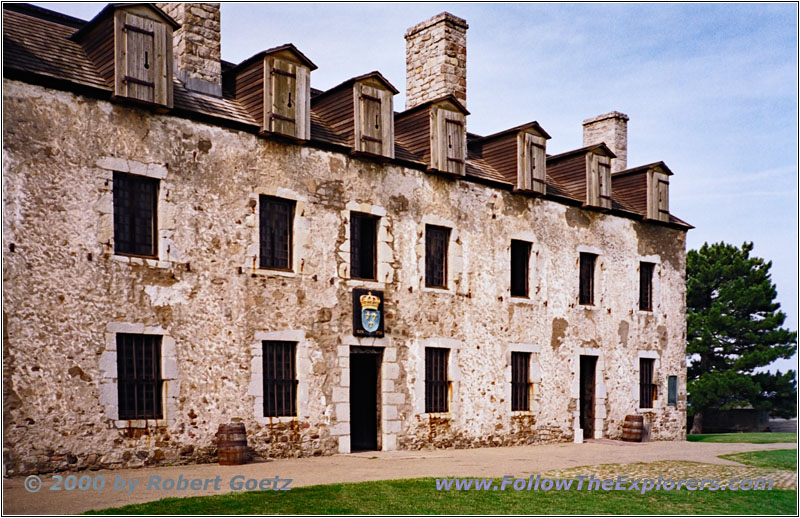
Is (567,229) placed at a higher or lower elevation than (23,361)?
higher

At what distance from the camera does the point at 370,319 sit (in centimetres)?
1847

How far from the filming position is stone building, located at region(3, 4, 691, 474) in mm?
14492

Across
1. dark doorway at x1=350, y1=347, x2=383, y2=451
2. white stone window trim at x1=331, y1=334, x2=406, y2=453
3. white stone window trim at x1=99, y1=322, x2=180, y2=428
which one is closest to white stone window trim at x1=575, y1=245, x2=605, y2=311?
white stone window trim at x1=331, y1=334, x2=406, y2=453

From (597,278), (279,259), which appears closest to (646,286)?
(597,278)

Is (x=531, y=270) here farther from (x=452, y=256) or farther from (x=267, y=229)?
(x=267, y=229)

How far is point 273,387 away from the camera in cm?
1703

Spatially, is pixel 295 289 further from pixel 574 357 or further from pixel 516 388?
pixel 574 357

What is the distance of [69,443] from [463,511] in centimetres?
665

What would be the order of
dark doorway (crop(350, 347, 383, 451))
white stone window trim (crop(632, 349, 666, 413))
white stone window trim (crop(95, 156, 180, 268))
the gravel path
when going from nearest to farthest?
the gravel path, white stone window trim (crop(95, 156, 180, 268)), dark doorway (crop(350, 347, 383, 451)), white stone window trim (crop(632, 349, 666, 413))

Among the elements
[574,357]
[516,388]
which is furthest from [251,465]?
[574,357]

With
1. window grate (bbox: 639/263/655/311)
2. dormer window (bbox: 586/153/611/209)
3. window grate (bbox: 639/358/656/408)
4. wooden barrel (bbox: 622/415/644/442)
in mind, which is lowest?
wooden barrel (bbox: 622/415/644/442)

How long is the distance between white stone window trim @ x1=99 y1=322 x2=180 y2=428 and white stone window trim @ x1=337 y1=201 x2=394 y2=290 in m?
4.02

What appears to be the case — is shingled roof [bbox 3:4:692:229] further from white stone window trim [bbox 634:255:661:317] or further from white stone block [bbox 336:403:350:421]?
white stone window trim [bbox 634:255:661:317]

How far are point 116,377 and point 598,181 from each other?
13.5 m
